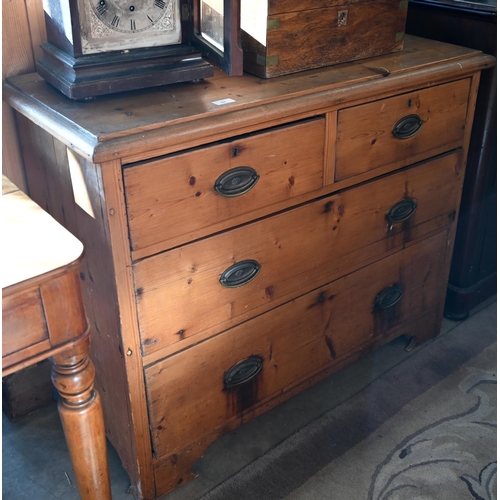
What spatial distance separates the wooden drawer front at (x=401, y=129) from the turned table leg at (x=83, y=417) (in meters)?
0.78

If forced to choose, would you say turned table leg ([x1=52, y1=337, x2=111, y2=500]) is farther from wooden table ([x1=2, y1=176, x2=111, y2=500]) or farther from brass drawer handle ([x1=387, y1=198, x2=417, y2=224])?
brass drawer handle ([x1=387, y1=198, x2=417, y2=224])

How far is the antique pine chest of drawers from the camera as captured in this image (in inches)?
50.4

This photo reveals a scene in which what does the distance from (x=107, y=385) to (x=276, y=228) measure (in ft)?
1.88

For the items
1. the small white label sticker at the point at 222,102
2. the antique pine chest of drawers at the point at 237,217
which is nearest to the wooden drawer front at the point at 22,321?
the antique pine chest of drawers at the point at 237,217

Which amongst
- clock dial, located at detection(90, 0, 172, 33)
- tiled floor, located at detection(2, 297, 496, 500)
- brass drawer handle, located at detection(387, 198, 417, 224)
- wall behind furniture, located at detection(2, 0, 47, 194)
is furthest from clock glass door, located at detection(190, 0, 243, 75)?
tiled floor, located at detection(2, 297, 496, 500)

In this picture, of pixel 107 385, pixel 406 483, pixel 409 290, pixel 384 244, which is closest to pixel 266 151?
pixel 384 244

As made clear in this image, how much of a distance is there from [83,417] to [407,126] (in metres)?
1.07

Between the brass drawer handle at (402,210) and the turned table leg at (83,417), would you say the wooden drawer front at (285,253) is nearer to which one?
the brass drawer handle at (402,210)

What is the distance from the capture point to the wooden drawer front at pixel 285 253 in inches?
54.5

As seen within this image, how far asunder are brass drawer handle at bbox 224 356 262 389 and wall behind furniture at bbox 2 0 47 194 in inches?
29.7

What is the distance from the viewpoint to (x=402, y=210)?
179 centimetres

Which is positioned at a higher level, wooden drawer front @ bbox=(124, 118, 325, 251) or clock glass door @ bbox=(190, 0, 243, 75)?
clock glass door @ bbox=(190, 0, 243, 75)

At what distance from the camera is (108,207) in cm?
121

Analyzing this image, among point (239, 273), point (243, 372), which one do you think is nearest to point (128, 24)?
point (239, 273)
